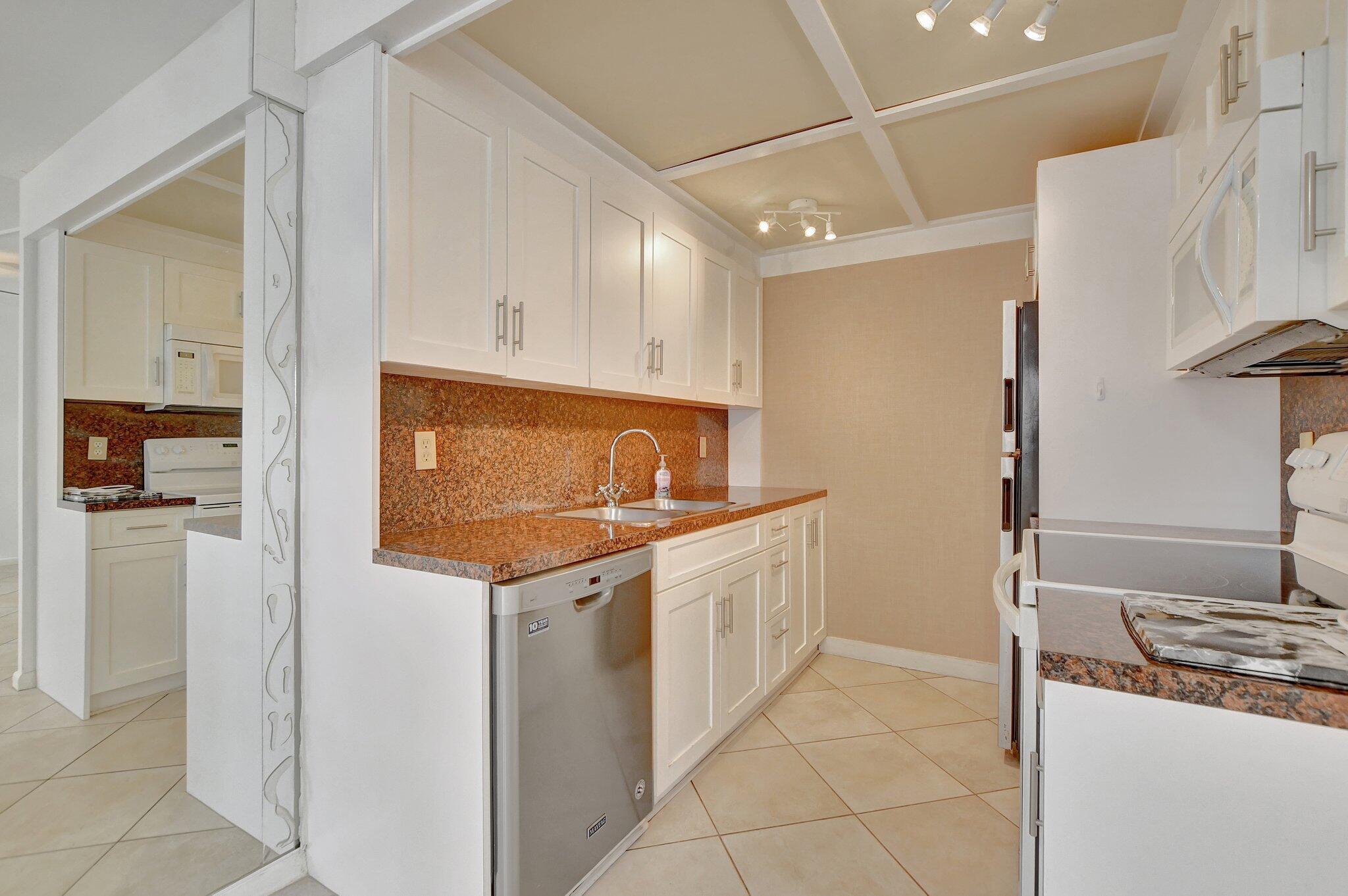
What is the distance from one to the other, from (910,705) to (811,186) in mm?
2404

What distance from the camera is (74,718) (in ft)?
4.58

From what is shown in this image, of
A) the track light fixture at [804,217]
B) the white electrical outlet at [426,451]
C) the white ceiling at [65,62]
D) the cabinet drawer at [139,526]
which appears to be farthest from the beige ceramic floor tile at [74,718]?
the track light fixture at [804,217]

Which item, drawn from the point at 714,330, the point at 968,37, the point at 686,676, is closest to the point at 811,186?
the point at 714,330

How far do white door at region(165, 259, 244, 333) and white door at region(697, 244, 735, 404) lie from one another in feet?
6.22

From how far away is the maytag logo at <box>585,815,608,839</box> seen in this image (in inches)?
65.9

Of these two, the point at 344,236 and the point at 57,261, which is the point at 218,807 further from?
the point at 344,236

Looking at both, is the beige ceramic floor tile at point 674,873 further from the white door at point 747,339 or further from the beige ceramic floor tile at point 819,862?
the white door at point 747,339

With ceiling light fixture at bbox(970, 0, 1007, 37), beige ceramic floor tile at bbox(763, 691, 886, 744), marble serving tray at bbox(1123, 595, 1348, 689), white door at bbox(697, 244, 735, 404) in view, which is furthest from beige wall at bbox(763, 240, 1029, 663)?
marble serving tray at bbox(1123, 595, 1348, 689)

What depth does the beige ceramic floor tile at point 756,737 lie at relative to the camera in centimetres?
253

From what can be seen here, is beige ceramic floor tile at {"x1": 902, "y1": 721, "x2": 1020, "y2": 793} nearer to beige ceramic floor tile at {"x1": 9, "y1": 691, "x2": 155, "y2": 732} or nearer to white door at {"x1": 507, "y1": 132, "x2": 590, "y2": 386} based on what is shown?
white door at {"x1": 507, "y1": 132, "x2": 590, "y2": 386}

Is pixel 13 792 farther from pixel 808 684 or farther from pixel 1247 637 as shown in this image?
pixel 808 684

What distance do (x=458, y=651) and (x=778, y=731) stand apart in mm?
1693

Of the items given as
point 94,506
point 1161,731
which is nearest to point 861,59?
point 1161,731

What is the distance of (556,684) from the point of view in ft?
5.08
